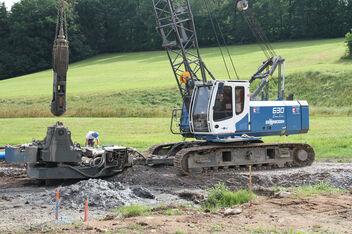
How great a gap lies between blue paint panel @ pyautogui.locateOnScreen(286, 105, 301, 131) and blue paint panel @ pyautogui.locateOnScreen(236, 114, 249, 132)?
1.85 meters

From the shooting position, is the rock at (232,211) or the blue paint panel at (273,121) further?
the blue paint panel at (273,121)

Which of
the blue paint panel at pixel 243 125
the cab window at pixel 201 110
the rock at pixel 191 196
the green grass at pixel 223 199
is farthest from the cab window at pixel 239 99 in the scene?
the green grass at pixel 223 199

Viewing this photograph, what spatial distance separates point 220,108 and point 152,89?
101ft

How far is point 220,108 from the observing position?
49.1ft

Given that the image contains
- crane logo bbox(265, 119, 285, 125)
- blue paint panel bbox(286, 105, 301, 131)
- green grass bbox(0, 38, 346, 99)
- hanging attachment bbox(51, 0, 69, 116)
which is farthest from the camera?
green grass bbox(0, 38, 346, 99)

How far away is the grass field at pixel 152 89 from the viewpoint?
39.9 metres

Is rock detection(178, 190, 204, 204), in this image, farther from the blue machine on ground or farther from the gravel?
the blue machine on ground

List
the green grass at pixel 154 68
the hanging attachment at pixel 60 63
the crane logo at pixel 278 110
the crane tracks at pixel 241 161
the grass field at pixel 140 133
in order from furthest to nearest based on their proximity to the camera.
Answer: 1. the green grass at pixel 154 68
2. the grass field at pixel 140 133
3. the crane logo at pixel 278 110
4. the crane tracks at pixel 241 161
5. the hanging attachment at pixel 60 63

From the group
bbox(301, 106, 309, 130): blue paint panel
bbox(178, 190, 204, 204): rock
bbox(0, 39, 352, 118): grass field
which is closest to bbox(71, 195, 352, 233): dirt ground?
bbox(178, 190, 204, 204): rock

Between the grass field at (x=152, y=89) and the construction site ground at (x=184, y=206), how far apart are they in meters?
24.7

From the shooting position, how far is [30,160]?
12.9 meters

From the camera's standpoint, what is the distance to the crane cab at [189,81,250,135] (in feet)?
48.6

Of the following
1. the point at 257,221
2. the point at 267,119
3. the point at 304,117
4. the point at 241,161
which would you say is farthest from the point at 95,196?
the point at 304,117

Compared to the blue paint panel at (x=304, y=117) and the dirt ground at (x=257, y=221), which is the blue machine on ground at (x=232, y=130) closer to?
the blue paint panel at (x=304, y=117)
